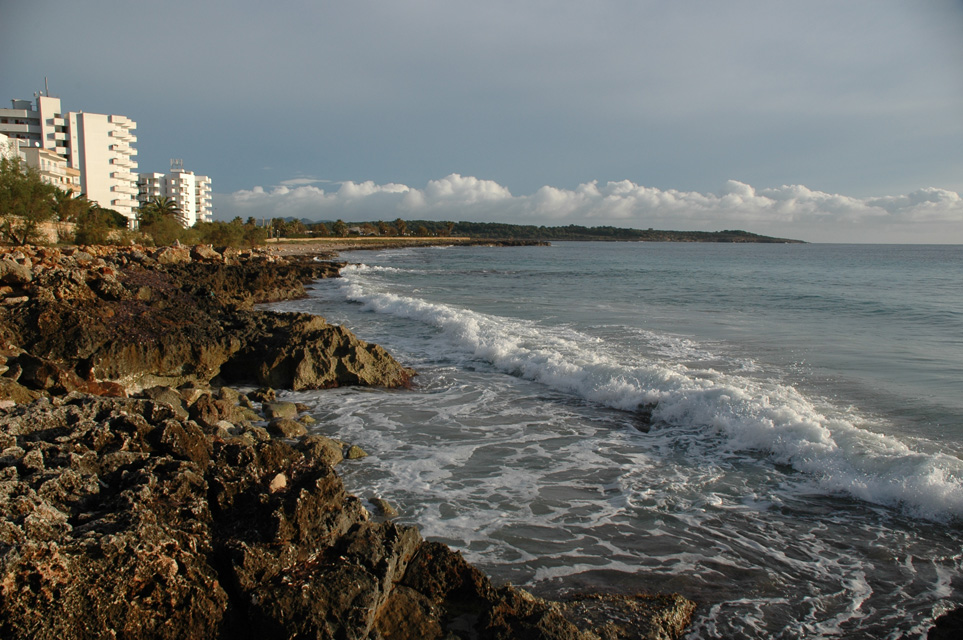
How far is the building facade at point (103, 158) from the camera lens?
76500 millimetres

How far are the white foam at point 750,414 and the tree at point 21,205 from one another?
30323 mm

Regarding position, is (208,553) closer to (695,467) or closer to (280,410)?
(280,410)

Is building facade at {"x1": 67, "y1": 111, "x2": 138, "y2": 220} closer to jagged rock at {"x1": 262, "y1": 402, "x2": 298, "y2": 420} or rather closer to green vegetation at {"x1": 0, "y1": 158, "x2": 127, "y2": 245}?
green vegetation at {"x1": 0, "y1": 158, "x2": 127, "y2": 245}

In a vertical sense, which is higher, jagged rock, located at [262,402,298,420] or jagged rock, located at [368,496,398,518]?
jagged rock, located at [262,402,298,420]

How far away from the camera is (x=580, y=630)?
12.7ft

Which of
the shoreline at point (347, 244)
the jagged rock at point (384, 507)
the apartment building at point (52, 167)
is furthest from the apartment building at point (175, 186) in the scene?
the jagged rock at point (384, 507)

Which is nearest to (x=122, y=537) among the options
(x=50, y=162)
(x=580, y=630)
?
(x=580, y=630)

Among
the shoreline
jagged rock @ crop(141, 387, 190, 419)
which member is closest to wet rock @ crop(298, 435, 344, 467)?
jagged rock @ crop(141, 387, 190, 419)

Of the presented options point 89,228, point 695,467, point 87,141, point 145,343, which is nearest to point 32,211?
point 89,228

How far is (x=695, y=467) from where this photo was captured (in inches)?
297

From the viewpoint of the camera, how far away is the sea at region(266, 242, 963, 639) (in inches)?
196

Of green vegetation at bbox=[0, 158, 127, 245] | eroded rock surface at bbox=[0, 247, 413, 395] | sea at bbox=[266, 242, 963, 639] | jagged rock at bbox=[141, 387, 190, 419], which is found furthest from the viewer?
green vegetation at bbox=[0, 158, 127, 245]

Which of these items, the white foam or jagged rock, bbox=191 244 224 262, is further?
jagged rock, bbox=191 244 224 262

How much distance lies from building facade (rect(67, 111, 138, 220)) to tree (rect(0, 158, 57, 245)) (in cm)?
4158
